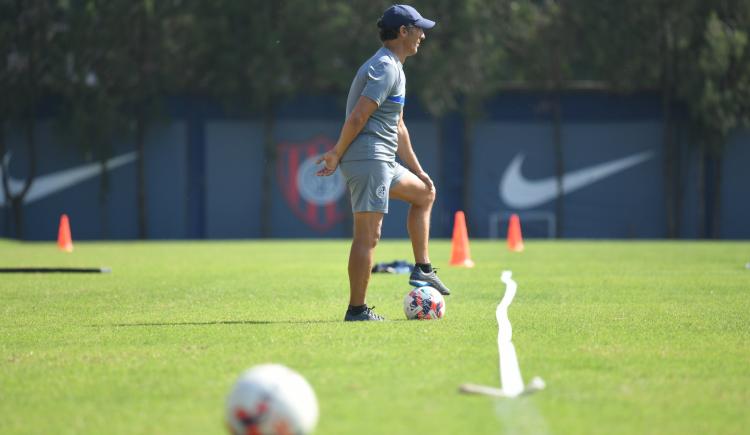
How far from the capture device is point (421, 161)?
39.5 metres

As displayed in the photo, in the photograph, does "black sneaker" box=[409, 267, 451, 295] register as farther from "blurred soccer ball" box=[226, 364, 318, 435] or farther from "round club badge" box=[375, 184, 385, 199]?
"blurred soccer ball" box=[226, 364, 318, 435]

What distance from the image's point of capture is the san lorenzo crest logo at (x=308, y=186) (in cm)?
3931

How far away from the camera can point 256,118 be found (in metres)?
39.9

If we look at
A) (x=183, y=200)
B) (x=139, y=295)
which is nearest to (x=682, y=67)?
(x=183, y=200)

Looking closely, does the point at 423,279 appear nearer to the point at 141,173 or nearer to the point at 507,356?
the point at 507,356

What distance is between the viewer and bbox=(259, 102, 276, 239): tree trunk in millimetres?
39344

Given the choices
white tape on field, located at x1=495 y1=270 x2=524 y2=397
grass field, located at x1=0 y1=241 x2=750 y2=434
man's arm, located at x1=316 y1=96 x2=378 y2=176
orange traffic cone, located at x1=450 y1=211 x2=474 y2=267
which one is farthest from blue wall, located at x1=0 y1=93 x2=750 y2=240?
man's arm, located at x1=316 y1=96 x2=378 y2=176

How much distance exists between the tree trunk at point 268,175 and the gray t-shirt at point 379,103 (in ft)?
96.4

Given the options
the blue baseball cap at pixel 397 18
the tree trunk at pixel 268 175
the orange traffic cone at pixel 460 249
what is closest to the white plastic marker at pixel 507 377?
the blue baseball cap at pixel 397 18

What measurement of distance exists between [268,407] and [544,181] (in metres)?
35.5

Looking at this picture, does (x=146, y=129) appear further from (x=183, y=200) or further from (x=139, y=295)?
(x=139, y=295)

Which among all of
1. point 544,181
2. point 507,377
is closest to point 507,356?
→ point 507,377

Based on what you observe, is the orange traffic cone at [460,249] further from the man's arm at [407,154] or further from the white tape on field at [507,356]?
the man's arm at [407,154]

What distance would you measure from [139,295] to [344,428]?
8162 mm
